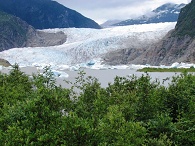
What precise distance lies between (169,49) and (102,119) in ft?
331

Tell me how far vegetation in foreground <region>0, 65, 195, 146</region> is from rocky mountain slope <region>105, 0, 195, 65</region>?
87.4m

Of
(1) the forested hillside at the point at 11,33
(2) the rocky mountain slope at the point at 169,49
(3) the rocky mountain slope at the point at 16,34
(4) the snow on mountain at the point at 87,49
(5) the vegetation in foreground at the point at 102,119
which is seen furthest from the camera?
(1) the forested hillside at the point at 11,33

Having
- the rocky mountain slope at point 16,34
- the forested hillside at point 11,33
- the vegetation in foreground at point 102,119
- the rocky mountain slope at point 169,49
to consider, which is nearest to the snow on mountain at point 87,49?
the rocky mountain slope at point 169,49

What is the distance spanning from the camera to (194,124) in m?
15.6

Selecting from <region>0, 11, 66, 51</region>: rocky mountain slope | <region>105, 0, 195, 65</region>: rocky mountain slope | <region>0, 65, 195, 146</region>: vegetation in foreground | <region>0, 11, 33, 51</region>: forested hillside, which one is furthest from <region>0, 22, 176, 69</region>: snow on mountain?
<region>0, 65, 195, 146</region>: vegetation in foreground

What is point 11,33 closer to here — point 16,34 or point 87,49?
point 16,34

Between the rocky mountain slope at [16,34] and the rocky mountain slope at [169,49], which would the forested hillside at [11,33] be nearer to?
the rocky mountain slope at [16,34]

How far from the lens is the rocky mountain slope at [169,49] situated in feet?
350

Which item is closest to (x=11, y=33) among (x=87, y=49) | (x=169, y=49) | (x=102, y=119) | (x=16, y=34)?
(x=16, y=34)

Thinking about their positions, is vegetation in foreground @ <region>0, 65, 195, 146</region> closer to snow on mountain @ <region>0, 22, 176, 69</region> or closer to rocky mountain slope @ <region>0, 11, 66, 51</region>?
snow on mountain @ <region>0, 22, 176, 69</region>

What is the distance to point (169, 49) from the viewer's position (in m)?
111

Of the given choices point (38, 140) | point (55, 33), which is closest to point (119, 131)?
point (38, 140)

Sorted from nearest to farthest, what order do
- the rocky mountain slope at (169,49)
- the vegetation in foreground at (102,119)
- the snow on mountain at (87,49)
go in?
the vegetation in foreground at (102,119), the snow on mountain at (87,49), the rocky mountain slope at (169,49)

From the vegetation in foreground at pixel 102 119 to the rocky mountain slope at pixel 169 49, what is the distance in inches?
3439
